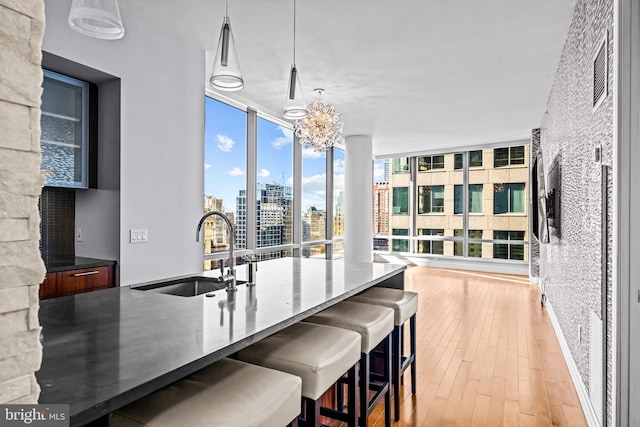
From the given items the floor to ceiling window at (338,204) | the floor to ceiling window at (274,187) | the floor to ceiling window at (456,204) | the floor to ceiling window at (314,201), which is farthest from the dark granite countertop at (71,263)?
the floor to ceiling window at (456,204)

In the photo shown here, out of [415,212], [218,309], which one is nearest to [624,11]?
[218,309]

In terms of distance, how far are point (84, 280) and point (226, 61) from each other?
6.41 ft

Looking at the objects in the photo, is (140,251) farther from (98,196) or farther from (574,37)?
(574,37)

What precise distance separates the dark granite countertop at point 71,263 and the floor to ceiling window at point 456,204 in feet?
24.4

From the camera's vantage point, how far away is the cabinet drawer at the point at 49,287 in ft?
8.20

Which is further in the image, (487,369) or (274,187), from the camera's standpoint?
(274,187)

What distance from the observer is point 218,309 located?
152 cm

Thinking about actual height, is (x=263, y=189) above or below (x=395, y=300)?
above

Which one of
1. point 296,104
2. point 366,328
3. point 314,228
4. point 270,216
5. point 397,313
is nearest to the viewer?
point 366,328

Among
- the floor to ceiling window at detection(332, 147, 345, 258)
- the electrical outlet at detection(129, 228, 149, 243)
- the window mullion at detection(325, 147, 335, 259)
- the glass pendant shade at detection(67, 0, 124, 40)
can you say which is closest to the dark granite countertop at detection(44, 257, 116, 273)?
the electrical outlet at detection(129, 228, 149, 243)

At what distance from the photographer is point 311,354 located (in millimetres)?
1524

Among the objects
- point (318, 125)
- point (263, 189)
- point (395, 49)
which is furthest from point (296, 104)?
point (263, 189)

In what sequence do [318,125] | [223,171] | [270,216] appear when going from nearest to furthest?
[318,125] < [223,171] < [270,216]

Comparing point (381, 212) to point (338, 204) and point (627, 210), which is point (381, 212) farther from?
point (627, 210)
